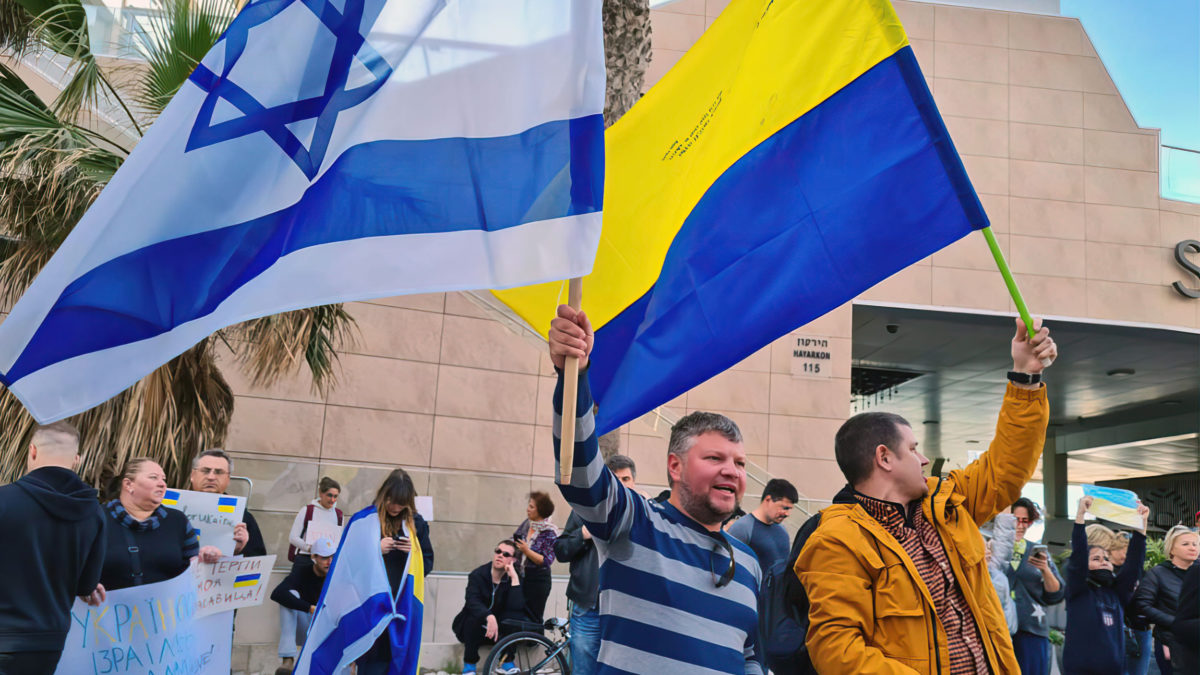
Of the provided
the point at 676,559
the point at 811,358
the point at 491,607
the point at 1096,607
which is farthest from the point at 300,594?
the point at 811,358

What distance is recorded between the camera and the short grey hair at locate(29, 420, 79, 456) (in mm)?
5059

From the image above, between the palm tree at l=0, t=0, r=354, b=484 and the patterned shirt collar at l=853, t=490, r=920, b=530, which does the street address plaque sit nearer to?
the palm tree at l=0, t=0, r=354, b=484

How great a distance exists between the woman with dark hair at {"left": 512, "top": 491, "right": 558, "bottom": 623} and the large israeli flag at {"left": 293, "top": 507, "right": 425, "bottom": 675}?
3280 millimetres

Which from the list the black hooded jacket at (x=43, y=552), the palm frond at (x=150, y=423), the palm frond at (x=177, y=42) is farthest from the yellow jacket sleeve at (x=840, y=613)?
the palm frond at (x=177, y=42)

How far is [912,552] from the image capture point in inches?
128

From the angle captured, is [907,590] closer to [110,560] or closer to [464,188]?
[464,188]

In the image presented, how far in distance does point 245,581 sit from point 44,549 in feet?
6.01

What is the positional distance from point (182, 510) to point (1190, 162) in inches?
834

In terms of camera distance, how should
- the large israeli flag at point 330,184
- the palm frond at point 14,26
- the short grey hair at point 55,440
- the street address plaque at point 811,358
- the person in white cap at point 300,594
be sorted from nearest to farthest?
the large israeli flag at point 330,184
the short grey hair at point 55,440
the palm frond at point 14,26
the person in white cap at point 300,594
the street address plaque at point 811,358

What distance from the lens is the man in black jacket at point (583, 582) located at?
5820 millimetres

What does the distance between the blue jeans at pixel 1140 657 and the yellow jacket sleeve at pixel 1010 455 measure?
277 inches

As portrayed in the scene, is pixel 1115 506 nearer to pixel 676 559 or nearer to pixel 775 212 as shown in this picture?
pixel 775 212

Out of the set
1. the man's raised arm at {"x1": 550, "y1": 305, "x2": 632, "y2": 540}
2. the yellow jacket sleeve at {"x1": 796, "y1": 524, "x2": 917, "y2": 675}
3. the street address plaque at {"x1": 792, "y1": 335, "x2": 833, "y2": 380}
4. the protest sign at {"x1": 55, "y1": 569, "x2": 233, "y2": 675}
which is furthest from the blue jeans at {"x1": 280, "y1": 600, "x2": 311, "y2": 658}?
the street address plaque at {"x1": 792, "y1": 335, "x2": 833, "y2": 380}

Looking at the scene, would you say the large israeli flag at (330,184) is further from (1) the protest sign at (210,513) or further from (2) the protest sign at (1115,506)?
(2) the protest sign at (1115,506)
